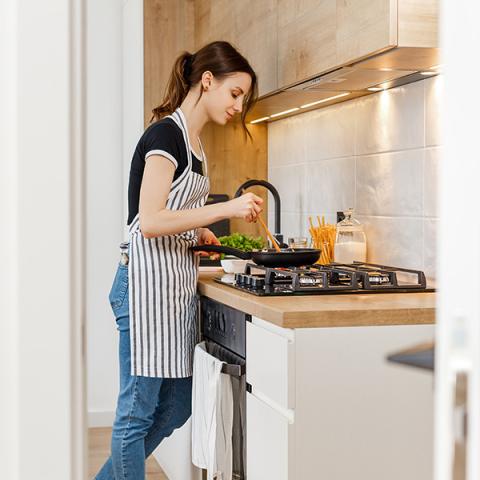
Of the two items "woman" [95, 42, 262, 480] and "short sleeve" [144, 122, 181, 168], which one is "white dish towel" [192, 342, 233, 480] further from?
"short sleeve" [144, 122, 181, 168]

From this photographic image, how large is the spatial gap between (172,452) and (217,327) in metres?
0.90

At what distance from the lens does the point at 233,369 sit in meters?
2.39

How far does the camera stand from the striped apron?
2.64 metres

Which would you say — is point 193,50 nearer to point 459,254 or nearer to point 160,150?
point 160,150

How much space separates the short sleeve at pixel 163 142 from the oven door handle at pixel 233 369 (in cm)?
62

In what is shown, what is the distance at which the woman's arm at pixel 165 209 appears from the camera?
100.0 inches

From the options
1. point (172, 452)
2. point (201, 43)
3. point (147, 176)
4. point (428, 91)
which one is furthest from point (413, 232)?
point (201, 43)

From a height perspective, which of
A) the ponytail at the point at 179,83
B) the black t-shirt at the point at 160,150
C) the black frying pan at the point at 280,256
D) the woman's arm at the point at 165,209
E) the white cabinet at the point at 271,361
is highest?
the ponytail at the point at 179,83

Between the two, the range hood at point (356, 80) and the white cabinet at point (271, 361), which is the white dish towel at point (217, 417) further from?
the range hood at point (356, 80)

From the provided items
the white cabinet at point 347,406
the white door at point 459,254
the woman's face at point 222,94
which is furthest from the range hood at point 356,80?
the white door at point 459,254

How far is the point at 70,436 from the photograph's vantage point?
1.26 metres
